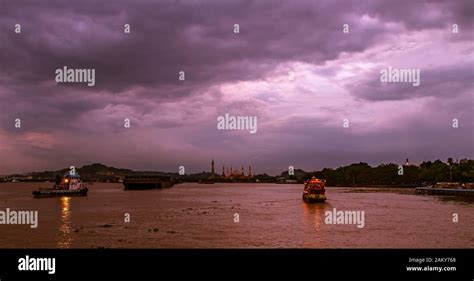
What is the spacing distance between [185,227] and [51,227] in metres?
17.7

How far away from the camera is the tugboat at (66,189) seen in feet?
423

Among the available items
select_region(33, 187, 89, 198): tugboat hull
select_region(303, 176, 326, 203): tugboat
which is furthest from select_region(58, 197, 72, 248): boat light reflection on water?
select_region(33, 187, 89, 198): tugboat hull

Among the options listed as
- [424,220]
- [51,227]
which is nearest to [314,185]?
[424,220]

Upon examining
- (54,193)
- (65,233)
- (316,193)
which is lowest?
(65,233)

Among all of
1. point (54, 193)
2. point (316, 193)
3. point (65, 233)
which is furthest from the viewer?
point (54, 193)

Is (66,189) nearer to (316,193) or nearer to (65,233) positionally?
(316,193)

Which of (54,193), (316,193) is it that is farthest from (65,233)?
(54,193)

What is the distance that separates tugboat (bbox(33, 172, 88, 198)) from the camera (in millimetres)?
129000

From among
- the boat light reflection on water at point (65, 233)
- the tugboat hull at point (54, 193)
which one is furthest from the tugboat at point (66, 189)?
the boat light reflection on water at point (65, 233)

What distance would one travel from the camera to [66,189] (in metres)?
133

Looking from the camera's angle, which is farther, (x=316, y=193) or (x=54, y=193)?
(x=54, y=193)

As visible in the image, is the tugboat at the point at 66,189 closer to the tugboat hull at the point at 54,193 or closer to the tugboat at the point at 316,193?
the tugboat hull at the point at 54,193
